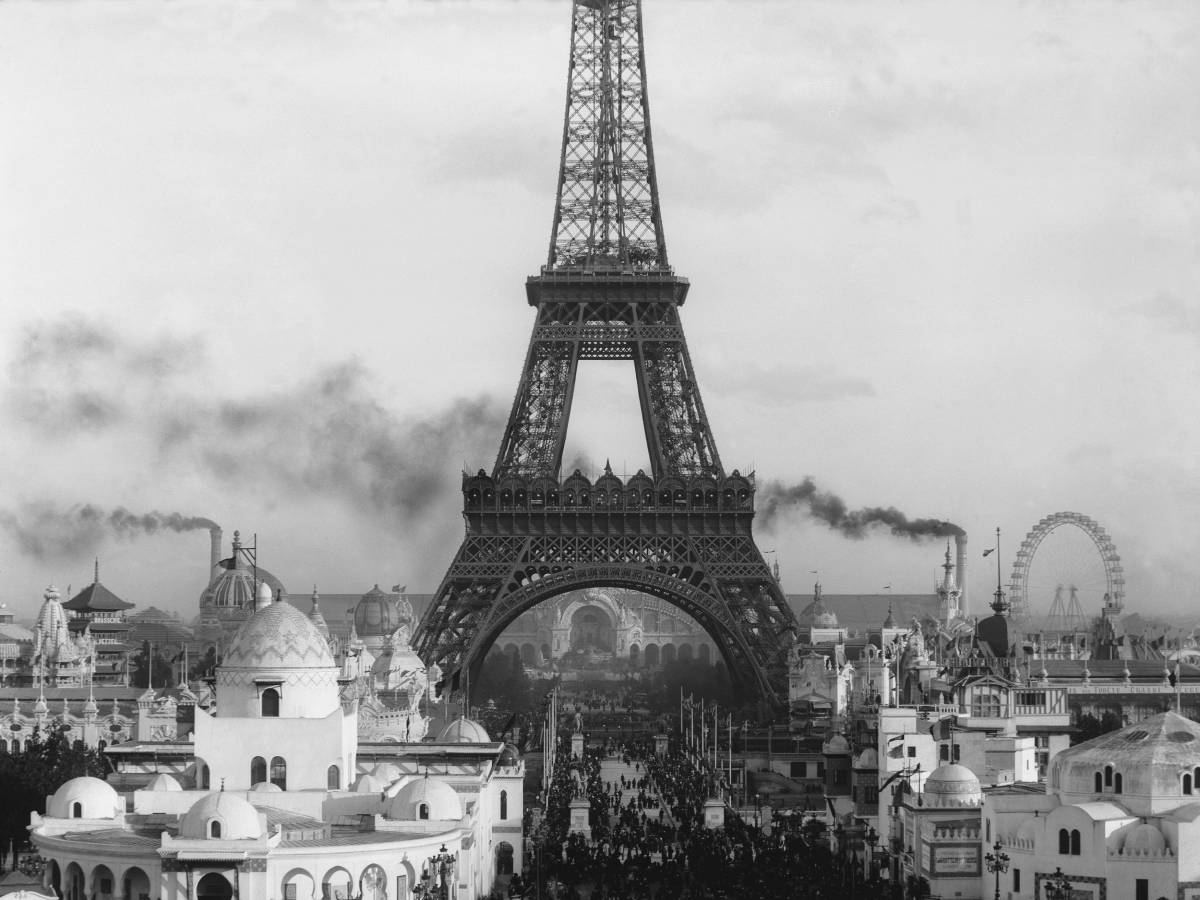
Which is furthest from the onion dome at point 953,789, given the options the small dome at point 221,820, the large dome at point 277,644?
the small dome at point 221,820

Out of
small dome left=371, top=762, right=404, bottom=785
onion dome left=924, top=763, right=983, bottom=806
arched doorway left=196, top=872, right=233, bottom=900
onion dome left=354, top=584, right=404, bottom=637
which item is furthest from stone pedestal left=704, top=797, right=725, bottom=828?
onion dome left=354, top=584, right=404, bottom=637

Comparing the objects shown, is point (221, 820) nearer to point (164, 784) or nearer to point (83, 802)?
point (83, 802)

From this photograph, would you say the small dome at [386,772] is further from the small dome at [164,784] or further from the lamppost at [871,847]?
the lamppost at [871,847]

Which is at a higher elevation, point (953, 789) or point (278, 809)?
point (953, 789)

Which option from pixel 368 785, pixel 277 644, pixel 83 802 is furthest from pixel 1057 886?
pixel 83 802

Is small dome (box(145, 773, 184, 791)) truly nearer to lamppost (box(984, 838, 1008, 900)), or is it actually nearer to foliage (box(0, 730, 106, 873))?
foliage (box(0, 730, 106, 873))

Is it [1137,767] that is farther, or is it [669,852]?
[669,852]

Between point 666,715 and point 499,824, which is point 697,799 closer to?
point 499,824
